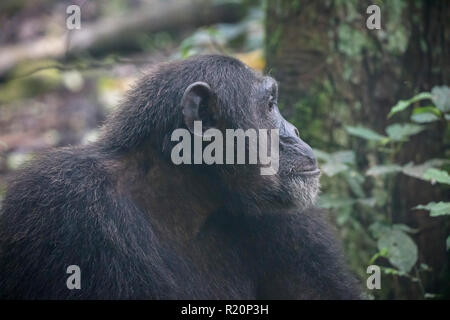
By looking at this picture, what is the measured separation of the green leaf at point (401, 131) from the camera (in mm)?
5504

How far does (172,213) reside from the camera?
14.5ft

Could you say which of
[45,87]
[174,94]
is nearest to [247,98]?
[174,94]

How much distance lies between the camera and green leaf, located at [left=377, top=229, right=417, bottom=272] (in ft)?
16.7

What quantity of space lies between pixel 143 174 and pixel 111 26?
999 centimetres

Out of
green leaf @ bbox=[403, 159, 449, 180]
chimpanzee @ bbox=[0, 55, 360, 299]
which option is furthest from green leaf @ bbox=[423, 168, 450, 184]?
chimpanzee @ bbox=[0, 55, 360, 299]

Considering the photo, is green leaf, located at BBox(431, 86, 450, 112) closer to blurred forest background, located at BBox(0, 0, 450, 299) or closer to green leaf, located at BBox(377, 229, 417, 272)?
blurred forest background, located at BBox(0, 0, 450, 299)

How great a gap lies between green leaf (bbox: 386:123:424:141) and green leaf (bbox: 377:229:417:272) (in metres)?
0.87

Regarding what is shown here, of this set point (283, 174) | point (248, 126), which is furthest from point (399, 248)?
point (248, 126)

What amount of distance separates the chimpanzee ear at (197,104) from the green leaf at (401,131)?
6.48ft

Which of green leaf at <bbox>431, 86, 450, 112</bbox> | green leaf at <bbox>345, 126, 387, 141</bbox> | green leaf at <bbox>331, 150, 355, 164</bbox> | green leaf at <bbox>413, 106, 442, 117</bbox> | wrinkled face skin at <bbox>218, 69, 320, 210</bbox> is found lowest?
wrinkled face skin at <bbox>218, 69, 320, 210</bbox>

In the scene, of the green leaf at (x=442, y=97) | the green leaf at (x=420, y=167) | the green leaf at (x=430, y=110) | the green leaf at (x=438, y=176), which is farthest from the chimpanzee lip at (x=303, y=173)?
the green leaf at (x=442, y=97)

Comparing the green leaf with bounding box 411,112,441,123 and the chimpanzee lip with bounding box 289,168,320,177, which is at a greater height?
the green leaf with bounding box 411,112,441,123

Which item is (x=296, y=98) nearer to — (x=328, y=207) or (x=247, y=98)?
(x=328, y=207)

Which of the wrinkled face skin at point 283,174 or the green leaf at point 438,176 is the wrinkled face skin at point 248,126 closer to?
the wrinkled face skin at point 283,174
